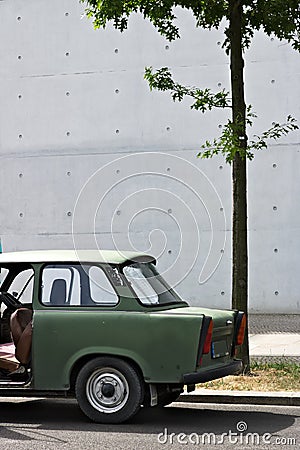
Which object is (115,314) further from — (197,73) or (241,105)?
(197,73)

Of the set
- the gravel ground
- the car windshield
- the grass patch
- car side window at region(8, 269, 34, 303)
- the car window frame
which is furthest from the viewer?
the gravel ground

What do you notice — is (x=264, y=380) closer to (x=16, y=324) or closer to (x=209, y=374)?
(x=209, y=374)

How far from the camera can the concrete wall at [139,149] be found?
935 inches

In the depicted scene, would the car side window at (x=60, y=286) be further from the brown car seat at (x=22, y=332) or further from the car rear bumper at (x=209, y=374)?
the car rear bumper at (x=209, y=374)

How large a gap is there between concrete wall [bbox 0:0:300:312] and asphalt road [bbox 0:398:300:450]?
12.5 metres

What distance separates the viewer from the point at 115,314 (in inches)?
370

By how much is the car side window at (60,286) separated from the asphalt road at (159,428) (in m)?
1.23

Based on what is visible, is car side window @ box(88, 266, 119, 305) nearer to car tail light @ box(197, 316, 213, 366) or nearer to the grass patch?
car tail light @ box(197, 316, 213, 366)

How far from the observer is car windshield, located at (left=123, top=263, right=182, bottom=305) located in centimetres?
962

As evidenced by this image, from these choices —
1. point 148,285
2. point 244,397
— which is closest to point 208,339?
point 148,285

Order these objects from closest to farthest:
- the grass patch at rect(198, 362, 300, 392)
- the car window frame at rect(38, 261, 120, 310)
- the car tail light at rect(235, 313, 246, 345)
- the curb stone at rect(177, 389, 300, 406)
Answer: the car window frame at rect(38, 261, 120, 310) → the car tail light at rect(235, 313, 246, 345) → the curb stone at rect(177, 389, 300, 406) → the grass patch at rect(198, 362, 300, 392)

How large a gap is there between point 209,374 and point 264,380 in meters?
2.82

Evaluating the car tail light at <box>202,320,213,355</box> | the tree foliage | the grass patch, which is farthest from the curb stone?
the tree foliage

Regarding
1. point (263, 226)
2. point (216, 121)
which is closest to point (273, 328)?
point (263, 226)
